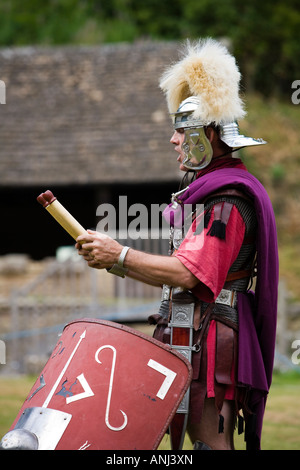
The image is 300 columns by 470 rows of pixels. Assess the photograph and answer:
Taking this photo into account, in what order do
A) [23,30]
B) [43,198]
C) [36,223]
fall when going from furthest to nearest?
[23,30] → [36,223] → [43,198]

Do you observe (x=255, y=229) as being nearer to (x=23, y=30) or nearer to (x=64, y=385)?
(x=64, y=385)

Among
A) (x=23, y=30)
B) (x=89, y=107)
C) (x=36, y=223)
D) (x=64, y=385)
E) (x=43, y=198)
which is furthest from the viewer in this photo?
(x=23, y=30)

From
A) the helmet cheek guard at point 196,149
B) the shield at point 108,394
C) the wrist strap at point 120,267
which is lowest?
the shield at point 108,394

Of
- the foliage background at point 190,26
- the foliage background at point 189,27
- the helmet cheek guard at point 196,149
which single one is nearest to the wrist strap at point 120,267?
the helmet cheek guard at point 196,149

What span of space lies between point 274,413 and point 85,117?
10.0m

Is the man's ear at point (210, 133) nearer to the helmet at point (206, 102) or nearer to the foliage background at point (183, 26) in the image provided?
the helmet at point (206, 102)

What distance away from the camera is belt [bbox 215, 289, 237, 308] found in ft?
10.5

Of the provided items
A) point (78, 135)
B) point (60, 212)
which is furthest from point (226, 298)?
point (78, 135)

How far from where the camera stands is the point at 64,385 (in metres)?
2.91

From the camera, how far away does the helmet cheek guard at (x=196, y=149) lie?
3.26 meters

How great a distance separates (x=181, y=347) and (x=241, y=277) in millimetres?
404

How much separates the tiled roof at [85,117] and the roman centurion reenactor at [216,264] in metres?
10.4

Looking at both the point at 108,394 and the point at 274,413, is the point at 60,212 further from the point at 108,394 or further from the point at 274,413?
the point at 274,413
